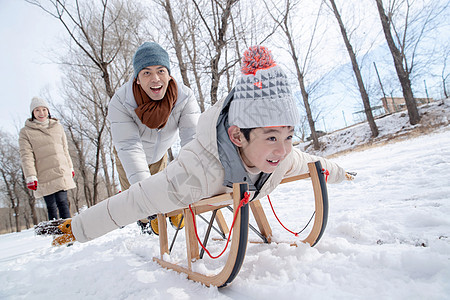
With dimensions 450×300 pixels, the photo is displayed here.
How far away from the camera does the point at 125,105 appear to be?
237 centimetres

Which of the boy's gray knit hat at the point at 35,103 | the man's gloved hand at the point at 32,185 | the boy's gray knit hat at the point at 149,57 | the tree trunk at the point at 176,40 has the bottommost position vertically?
the man's gloved hand at the point at 32,185

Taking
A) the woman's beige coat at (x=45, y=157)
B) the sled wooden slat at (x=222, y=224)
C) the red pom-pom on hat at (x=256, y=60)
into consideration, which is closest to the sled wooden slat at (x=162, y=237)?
the sled wooden slat at (x=222, y=224)

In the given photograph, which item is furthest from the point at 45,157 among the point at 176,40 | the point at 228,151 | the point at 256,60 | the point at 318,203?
the point at 176,40

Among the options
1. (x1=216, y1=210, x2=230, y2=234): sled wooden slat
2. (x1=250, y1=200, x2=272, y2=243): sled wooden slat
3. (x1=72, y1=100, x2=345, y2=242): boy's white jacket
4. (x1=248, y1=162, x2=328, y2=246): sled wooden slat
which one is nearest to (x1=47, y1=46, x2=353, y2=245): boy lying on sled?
(x1=72, y1=100, x2=345, y2=242): boy's white jacket

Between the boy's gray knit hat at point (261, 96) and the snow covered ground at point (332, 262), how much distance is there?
0.75 metres

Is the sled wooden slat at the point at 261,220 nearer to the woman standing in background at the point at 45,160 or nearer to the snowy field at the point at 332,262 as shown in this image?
the snowy field at the point at 332,262

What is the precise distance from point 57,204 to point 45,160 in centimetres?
69

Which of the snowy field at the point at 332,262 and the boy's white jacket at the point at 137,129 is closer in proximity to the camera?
the snowy field at the point at 332,262

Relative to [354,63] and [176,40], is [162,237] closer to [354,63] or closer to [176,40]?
[176,40]

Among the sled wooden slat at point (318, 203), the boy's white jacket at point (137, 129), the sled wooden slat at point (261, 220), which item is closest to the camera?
the sled wooden slat at point (318, 203)

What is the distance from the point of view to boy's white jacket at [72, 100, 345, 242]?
1.47m

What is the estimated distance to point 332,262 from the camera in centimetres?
134

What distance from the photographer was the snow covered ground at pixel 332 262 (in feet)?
3.61

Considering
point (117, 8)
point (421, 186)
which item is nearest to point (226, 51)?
point (117, 8)
